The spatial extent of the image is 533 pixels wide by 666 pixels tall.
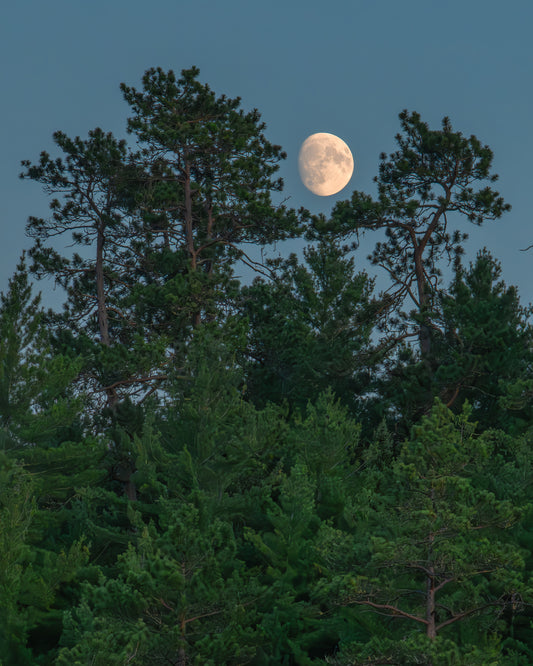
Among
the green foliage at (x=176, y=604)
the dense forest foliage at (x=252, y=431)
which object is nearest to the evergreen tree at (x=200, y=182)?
the dense forest foliage at (x=252, y=431)

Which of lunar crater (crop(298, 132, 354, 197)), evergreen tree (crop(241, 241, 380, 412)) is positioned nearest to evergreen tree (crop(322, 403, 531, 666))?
evergreen tree (crop(241, 241, 380, 412))

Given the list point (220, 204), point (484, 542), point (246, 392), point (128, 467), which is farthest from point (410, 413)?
point (484, 542)

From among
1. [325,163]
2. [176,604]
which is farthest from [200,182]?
[176,604]

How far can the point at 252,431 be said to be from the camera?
23.3 m

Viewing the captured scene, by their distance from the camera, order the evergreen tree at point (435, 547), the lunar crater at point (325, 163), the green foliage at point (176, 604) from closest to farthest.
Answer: the evergreen tree at point (435, 547) < the green foliage at point (176, 604) < the lunar crater at point (325, 163)

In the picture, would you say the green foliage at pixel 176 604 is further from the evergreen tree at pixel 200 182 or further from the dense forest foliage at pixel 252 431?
the evergreen tree at pixel 200 182

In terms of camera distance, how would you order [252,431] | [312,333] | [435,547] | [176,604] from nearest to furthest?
[435,547] < [176,604] < [252,431] < [312,333]

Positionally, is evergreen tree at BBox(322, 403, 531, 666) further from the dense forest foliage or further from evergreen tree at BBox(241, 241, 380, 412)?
evergreen tree at BBox(241, 241, 380, 412)

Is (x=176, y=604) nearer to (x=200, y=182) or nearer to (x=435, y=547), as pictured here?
(x=435, y=547)

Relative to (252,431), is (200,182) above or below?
above

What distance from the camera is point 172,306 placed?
33.7m

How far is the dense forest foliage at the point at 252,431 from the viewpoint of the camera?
14055 millimetres

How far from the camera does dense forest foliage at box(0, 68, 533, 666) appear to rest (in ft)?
46.1

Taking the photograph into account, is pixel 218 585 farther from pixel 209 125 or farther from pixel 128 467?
pixel 209 125
